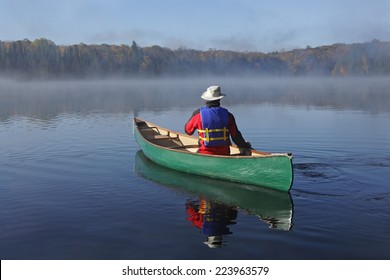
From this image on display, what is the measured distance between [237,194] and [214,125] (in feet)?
6.81

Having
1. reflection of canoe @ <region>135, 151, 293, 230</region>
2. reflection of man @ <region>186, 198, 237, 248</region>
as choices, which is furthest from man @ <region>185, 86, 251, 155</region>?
reflection of man @ <region>186, 198, 237, 248</region>

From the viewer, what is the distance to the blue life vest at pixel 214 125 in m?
11.9

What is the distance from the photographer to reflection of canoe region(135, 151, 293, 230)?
31.9ft

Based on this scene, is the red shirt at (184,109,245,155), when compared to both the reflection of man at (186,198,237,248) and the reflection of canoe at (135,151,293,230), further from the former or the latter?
the reflection of man at (186,198,237,248)

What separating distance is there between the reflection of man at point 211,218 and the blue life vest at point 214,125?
78.4 inches

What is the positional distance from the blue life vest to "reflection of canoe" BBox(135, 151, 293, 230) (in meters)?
1.27

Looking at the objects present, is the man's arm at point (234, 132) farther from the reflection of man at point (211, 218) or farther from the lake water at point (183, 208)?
the reflection of man at point (211, 218)

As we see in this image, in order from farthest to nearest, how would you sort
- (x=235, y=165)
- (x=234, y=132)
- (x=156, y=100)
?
(x=156, y=100)
(x=234, y=132)
(x=235, y=165)

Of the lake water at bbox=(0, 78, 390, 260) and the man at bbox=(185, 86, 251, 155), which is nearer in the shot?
the lake water at bbox=(0, 78, 390, 260)

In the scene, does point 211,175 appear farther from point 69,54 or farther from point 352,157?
point 69,54

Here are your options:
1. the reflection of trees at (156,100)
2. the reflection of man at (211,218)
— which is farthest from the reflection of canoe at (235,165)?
the reflection of trees at (156,100)

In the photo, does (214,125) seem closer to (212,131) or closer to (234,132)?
(212,131)

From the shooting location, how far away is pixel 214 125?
11.9m

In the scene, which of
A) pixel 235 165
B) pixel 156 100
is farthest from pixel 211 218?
pixel 156 100
